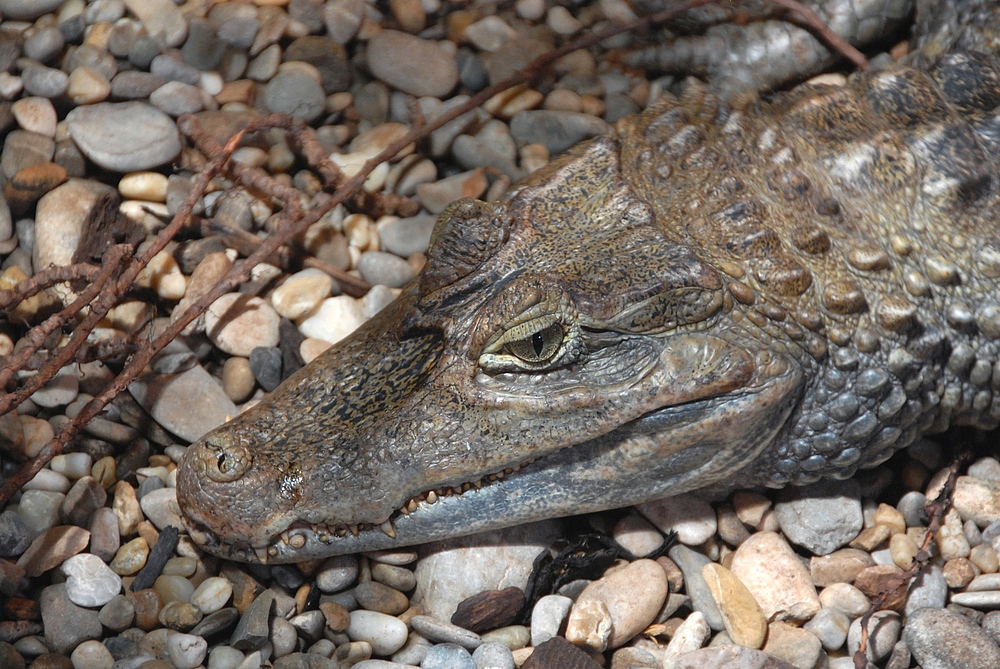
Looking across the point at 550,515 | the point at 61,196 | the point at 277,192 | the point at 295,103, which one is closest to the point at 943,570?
the point at 550,515

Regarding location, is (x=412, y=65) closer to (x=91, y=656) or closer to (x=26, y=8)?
(x=26, y=8)

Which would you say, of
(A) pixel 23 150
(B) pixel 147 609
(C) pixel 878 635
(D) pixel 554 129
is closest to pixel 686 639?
(C) pixel 878 635

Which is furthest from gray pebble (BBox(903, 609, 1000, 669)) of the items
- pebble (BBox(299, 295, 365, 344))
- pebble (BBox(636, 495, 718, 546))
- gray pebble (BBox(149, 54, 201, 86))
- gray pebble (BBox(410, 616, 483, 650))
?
gray pebble (BBox(149, 54, 201, 86))

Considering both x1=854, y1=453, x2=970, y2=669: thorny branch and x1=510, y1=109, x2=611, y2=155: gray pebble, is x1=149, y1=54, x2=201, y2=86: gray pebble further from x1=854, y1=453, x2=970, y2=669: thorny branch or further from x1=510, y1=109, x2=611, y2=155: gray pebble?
x1=854, y1=453, x2=970, y2=669: thorny branch

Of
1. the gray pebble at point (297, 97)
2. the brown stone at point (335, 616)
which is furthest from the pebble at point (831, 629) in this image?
the gray pebble at point (297, 97)

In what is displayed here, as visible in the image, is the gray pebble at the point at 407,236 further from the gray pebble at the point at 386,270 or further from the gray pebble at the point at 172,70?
the gray pebble at the point at 172,70

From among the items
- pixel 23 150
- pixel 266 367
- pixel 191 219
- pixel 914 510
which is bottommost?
pixel 914 510

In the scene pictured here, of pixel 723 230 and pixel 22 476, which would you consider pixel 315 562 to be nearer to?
pixel 22 476
